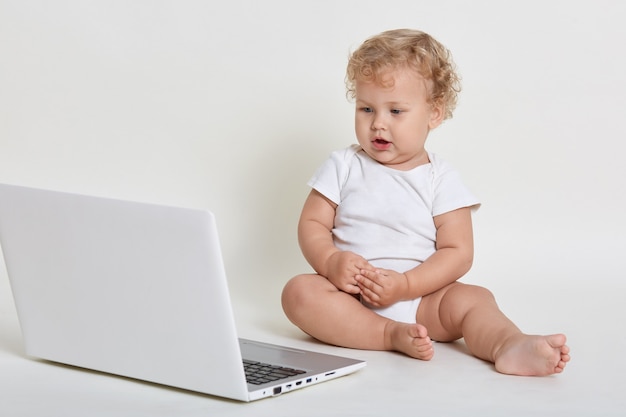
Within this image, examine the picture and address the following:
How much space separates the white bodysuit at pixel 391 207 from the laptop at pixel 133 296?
0.40m

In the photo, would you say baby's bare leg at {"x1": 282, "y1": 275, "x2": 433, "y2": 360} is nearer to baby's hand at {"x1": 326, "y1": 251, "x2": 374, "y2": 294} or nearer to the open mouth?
baby's hand at {"x1": 326, "y1": 251, "x2": 374, "y2": 294}

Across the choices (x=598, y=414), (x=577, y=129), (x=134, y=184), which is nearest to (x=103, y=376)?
(x=598, y=414)

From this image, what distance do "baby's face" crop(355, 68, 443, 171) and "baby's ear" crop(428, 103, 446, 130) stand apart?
19 millimetres

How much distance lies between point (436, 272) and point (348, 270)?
176mm

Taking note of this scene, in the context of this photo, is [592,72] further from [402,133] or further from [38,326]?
[38,326]

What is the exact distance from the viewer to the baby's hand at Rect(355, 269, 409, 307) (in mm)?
2145

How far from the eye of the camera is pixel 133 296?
1.67m

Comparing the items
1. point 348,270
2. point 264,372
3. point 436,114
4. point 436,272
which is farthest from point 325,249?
point 264,372

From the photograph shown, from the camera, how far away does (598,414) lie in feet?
5.45

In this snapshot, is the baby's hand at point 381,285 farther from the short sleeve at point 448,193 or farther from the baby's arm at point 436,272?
the short sleeve at point 448,193

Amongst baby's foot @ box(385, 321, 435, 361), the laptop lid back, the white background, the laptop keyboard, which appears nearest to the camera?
the laptop lid back

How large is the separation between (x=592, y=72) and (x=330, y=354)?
55.0 inches

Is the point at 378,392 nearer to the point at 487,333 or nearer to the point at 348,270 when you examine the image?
the point at 487,333

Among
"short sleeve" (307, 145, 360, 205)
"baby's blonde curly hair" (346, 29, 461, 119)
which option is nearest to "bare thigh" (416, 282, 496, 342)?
"short sleeve" (307, 145, 360, 205)
